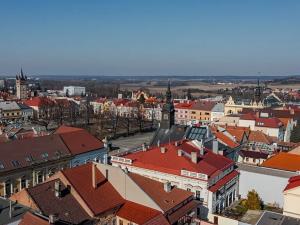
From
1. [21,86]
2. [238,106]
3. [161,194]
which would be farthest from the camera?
[21,86]

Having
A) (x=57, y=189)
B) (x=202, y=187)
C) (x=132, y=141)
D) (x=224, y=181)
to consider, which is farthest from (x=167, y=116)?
(x=132, y=141)

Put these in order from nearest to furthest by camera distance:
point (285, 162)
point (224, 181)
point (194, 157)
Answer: point (194, 157), point (224, 181), point (285, 162)

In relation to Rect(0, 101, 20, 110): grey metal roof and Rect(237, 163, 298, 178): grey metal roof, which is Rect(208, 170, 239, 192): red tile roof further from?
Rect(0, 101, 20, 110): grey metal roof

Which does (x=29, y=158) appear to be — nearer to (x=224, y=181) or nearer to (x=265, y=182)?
(x=224, y=181)

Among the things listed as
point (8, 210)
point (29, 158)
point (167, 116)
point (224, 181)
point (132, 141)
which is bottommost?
point (132, 141)

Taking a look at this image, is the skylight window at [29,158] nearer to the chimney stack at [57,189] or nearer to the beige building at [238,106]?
the chimney stack at [57,189]

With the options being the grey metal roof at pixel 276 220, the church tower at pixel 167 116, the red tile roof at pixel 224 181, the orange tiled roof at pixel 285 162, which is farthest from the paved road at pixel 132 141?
the grey metal roof at pixel 276 220

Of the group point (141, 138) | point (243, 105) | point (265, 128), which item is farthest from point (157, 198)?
point (243, 105)
